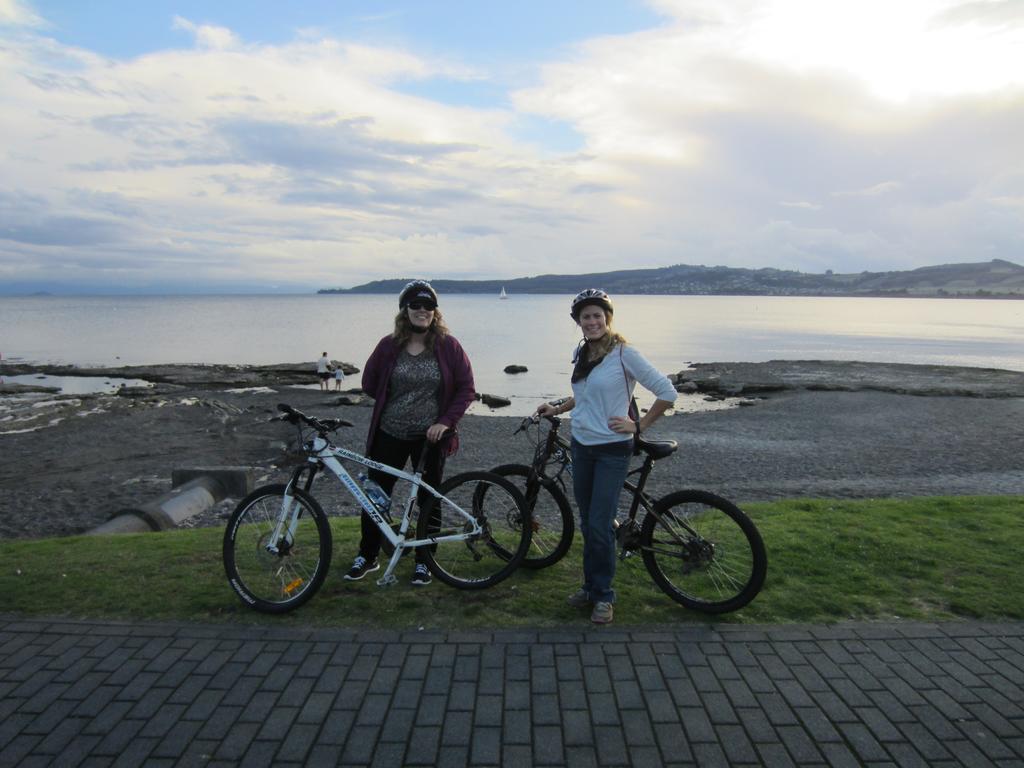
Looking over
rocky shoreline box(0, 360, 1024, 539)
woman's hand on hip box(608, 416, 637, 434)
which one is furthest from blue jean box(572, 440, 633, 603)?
rocky shoreline box(0, 360, 1024, 539)

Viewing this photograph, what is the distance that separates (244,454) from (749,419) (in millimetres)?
17145

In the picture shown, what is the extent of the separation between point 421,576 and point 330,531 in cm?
79

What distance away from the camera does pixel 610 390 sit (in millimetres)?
4562

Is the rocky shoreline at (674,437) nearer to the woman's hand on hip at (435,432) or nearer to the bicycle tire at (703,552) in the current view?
the woman's hand on hip at (435,432)

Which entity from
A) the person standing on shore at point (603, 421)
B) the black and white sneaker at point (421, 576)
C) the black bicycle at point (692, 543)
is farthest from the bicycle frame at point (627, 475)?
the black and white sneaker at point (421, 576)

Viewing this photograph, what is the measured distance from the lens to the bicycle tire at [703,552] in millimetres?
4539

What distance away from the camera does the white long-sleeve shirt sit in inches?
179

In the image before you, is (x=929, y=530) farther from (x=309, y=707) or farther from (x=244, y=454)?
(x=244, y=454)

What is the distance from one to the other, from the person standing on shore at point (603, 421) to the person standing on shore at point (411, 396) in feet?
3.44

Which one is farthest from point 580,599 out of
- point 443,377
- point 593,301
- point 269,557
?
point 269,557

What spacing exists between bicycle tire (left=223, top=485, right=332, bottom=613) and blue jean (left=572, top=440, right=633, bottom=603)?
1791 mm

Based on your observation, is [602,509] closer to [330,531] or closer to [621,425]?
[621,425]

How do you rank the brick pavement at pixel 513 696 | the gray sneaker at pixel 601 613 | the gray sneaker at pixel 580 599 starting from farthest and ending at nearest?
1. the gray sneaker at pixel 580 599
2. the gray sneaker at pixel 601 613
3. the brick pavement at pixel 513 696

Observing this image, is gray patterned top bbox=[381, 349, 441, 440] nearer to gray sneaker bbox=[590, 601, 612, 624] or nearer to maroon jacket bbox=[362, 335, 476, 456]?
maroon jacket bbox=[362, 335, 476, 456]
